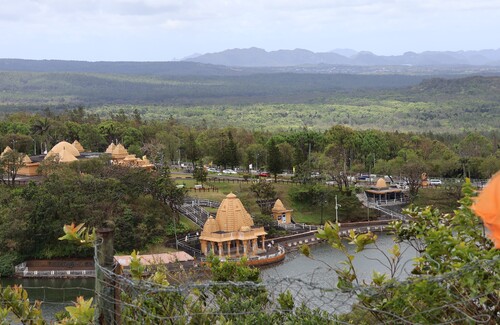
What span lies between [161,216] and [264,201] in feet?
16.4

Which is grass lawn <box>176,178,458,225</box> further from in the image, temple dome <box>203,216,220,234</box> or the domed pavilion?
temple dome <box>203,216,220,234</box>

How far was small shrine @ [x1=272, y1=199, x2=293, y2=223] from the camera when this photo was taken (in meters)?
24.6

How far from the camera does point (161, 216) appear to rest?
72.2 ft

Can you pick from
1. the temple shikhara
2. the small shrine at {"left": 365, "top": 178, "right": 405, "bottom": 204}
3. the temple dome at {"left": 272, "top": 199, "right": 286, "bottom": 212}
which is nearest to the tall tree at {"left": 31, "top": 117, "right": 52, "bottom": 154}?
the temple shikhara

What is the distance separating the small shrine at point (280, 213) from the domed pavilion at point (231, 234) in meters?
3.53

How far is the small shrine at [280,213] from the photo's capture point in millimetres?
24641

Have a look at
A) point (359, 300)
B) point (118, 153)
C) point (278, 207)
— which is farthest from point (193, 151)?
point (359, 300)

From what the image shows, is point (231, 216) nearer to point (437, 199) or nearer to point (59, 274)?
point (59, 274)

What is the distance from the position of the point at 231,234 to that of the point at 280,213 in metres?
4.59

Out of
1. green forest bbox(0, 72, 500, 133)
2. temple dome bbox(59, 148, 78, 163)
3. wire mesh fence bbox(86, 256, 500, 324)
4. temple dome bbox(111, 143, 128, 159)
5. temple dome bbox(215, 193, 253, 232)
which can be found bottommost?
green forest bbox(0, 72, 500, 133)

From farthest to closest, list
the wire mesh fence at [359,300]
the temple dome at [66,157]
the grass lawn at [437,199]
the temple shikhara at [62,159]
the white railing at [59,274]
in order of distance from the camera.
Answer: the grass lawn at [437,199]
the temple dome at [66,157]
the temple shikhara at [62,159]
the white railing at [59,274]
the wire mesh fence at [359,300]

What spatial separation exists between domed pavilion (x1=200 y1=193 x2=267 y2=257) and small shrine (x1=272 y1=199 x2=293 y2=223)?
3.53 metres

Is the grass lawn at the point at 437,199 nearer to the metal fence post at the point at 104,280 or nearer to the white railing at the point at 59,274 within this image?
the white railing at the point at 59,274

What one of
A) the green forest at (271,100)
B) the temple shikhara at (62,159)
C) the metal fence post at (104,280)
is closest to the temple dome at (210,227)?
the temple shikhara at (62,159)
